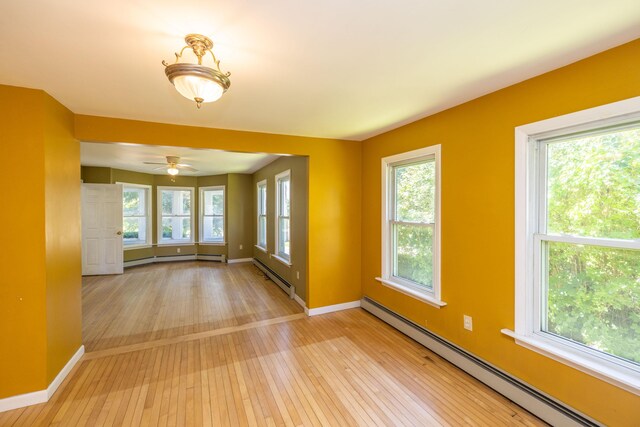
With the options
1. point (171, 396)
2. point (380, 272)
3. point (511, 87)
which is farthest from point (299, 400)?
point (511, 87)

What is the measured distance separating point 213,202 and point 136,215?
183 cm

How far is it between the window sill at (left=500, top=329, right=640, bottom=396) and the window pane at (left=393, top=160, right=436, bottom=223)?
133 cm

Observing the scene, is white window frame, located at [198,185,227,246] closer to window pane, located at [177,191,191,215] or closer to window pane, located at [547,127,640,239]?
window pane, located at [177,191,191,215]

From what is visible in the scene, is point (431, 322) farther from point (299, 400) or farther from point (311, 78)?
point (311, 78)

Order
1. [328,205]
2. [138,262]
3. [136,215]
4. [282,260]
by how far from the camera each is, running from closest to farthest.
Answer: [328,205], [282,260], [138,262], [136,215]

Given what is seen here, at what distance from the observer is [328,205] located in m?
3.78

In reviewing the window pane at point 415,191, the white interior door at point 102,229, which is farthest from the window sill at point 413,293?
the white interior door at point 102,229

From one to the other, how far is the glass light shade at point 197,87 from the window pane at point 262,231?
496 centimetres

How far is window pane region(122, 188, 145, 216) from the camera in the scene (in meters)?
6.66

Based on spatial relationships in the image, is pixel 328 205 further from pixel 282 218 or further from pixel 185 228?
pixel 185 228

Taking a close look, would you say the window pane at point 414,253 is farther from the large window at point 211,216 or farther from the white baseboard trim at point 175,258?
the white baseboard trim at point 175,258

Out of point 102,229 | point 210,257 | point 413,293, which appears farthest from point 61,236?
point 210,257

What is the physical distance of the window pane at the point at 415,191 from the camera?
2926 millimetres

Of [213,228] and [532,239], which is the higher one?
[532,239]
